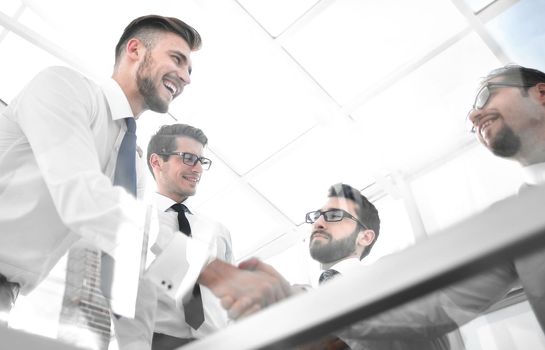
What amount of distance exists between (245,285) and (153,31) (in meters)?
0.88

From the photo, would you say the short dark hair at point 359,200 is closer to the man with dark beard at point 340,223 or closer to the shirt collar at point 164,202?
the man with dark beard at point 340,223

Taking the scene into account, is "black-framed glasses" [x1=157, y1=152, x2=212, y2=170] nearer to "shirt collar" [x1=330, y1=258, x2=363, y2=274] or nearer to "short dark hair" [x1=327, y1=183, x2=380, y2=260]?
"short dark hair" [x1=327, y1=183, x2=380, y2=260]

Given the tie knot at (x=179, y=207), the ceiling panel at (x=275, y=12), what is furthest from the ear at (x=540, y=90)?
the ceiling panel at (x=275, y=12)

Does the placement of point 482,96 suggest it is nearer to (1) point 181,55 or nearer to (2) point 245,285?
(2) point 245,285

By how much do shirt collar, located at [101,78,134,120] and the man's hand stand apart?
0.55 metres

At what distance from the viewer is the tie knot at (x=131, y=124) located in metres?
1.02

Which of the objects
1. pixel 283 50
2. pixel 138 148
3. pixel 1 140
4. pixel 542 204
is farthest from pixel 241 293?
pixel 283 50

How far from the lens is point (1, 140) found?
96 cm

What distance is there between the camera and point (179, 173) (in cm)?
101

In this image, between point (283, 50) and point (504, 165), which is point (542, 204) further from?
point (283, 50)

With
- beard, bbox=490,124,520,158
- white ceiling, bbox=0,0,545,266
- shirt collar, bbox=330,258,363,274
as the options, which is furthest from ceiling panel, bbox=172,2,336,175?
beard, bbox=490,124,520,158

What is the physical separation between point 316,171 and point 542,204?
0.87 m

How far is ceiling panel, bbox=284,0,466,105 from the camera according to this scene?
1150 millimetres

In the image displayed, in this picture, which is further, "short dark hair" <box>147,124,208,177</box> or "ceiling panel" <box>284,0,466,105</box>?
"ceiling panel" <box>284,0,466,105</box>
